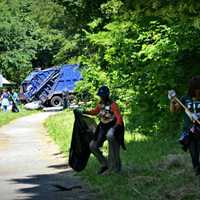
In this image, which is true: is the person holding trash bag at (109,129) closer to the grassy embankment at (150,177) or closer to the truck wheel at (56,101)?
the grassy embankment at (150,177)

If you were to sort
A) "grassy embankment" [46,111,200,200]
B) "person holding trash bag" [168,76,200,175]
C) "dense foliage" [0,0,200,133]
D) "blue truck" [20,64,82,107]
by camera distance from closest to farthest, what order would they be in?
"grassy embankment" [46,111,200,200]
"person holding trash bag" [168,76,200,175]
"dense foliage" [0,0,200,133]
"blue truck" [20,64,82,107]

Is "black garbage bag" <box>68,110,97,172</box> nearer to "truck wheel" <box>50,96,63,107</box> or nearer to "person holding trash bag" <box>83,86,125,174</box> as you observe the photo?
"person holding trash bag" <box>83,86,125,174</box>

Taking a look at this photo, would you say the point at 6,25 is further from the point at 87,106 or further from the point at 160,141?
the point at 160,141

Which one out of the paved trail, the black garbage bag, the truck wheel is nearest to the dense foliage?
the black garbage bag

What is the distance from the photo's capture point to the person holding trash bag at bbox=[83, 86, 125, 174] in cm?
1157

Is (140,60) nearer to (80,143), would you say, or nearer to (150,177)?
(80,143)

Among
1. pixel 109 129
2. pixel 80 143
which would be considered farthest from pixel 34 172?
pixel 109 129

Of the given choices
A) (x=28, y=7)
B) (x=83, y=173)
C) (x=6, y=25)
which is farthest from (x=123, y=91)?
(x=28, y=7)

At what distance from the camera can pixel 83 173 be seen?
12422 mm

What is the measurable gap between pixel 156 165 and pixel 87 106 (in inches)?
532

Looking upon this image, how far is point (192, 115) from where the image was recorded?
10.2m

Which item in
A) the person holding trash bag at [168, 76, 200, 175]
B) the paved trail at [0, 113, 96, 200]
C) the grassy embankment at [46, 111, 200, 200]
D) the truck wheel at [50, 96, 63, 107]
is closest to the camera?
the grassy embankment at [46, 111, 200, 200]

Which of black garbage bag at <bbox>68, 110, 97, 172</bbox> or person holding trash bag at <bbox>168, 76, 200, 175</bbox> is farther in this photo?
black garbage bag at <bbox>68, 110, 97, 172</bbox>

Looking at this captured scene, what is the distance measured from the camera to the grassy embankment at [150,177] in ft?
31.3
